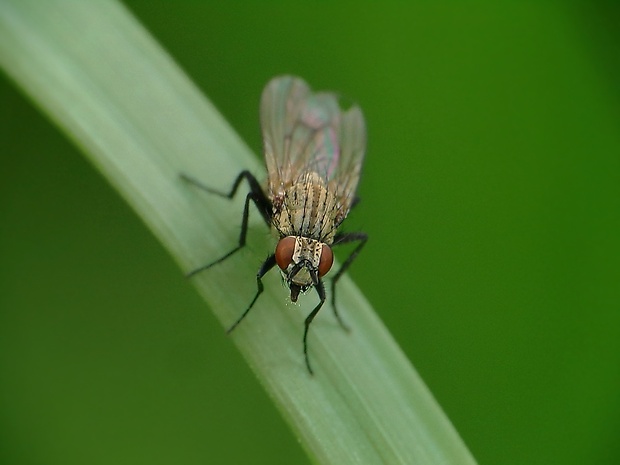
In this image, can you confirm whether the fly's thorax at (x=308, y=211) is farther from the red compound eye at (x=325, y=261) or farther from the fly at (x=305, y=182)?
the red compound eye at (x=325, y=261)

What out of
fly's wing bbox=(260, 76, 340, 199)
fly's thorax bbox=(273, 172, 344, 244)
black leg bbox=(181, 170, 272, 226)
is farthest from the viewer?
fly's wing bbox=(260, 76, 340, 199)

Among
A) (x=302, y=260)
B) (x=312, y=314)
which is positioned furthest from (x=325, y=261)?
(x=312, y=314)

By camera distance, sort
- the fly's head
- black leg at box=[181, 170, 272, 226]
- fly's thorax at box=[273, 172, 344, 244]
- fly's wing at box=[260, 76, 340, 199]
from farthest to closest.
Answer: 1. fly's wing at box=[260, 76, 340, 199]
2. fly's thorax at box=[273, 172, 344, 244]
3. black leg at box=[181, 170, 272, 226]
4. the fly's head

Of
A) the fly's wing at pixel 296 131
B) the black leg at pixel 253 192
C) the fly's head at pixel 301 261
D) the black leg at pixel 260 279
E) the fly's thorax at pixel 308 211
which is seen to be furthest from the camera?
the fly's wing at pixel 296 131

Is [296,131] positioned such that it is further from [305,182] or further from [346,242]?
[346,242]

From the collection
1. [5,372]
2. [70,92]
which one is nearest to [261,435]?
[5,372]

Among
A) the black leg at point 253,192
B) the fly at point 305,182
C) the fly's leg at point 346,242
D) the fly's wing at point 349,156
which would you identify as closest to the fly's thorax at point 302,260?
the fly at point 305,182

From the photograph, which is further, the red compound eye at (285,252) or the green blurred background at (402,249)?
the green blurred background at (402,249)

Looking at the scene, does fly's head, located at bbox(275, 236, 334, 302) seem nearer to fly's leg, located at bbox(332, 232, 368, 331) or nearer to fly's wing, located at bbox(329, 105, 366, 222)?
fly's leg, located at bbox(332, 232, 368, 331)

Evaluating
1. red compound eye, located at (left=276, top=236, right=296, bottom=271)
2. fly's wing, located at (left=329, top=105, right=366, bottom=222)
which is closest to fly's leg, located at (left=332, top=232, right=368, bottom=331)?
fly's wing, located at (left=329, top=105, right=366, bottom=222)

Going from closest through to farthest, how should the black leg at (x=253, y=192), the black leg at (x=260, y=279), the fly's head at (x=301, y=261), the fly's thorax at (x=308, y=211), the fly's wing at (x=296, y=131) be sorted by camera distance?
the black leg at (x=260, y=279) → the fly's head at (x=301, y=261) → the black leg at (x=253, y=192) → the fly's thorax at (x=308, y=211) → the fly's wing at (x=296, y=131)
